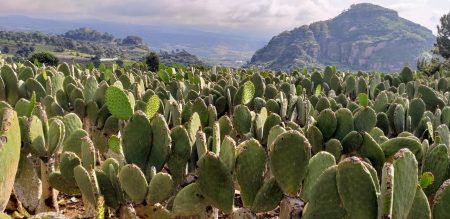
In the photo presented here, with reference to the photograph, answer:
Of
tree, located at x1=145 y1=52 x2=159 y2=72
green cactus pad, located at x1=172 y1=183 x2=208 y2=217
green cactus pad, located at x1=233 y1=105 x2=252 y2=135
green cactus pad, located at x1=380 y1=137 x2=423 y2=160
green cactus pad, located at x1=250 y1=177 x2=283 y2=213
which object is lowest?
tree, located at x1=145 y1=52 x2=159 y2=72

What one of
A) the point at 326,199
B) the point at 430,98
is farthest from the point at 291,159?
the point at 430,98

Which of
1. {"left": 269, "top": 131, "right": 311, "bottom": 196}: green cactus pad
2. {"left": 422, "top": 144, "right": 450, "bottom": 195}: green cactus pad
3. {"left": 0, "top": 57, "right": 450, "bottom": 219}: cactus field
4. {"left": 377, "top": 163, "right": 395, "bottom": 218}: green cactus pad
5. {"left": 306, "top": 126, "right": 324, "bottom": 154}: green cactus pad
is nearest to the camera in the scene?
{"left": 377, "top": 163, "right": 395, "bottom": 218}: green cactus pad

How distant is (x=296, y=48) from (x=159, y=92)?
191225 millimetres

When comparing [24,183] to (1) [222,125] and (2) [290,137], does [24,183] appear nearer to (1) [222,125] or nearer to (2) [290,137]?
(1) [222,125]

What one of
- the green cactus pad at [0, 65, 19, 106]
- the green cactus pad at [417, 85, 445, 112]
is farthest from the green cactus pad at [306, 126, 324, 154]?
the green cactus pad at [0, 65, 19, 106]

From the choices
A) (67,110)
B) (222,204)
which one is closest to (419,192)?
(222,204)

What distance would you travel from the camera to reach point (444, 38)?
37.7 metres

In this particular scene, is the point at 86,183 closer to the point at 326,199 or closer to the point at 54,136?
the point at 54,136

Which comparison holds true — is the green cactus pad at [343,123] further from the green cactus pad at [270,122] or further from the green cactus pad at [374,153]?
the green cactus pad at [374,153]

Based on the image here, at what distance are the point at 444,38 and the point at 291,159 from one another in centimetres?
4029

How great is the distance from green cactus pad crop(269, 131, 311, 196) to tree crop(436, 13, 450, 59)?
35269 mm

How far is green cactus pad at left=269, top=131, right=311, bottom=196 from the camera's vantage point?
1896mm

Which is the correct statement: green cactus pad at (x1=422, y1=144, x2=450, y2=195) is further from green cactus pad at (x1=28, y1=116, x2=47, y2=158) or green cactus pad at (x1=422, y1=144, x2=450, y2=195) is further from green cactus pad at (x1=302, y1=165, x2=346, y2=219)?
green cactus pad at (x1=28, y1=116, x2=47, y2=158)

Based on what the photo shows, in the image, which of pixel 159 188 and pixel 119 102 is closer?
pixel 159 188
